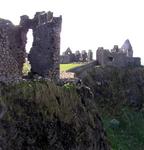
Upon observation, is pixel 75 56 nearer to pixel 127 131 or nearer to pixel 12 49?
pixel 127 131

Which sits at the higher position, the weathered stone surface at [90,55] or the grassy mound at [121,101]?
the weathered stone surface at [90,55]

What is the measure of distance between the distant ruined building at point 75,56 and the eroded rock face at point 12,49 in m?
36.2

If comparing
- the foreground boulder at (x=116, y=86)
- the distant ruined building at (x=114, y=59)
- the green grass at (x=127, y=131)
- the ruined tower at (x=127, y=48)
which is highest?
the ruined tower at (x=127, y=48)

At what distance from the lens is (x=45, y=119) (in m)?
29.5

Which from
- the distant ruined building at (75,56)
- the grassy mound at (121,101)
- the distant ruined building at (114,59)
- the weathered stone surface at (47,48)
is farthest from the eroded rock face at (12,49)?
the distant ruined building at (75,56)

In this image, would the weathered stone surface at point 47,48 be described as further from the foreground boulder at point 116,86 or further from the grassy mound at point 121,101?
the foreground boulder at point 116,86

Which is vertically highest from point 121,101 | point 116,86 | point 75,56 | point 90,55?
point 90,55

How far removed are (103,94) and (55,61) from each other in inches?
1166

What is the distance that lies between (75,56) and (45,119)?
50.2 m

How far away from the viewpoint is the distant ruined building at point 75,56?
77250 millimetres

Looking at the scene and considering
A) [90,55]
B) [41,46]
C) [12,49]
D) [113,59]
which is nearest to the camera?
[12,49]

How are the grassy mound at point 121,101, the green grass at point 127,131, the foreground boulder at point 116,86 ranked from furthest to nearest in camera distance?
the foreground boulder at point 116,86
the grassy mound at point 121,101
the green grass at point 127,131

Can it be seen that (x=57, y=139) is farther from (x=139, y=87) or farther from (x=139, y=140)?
(x=139, y=87)

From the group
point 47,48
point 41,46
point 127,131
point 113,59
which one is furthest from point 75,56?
point 47,48
